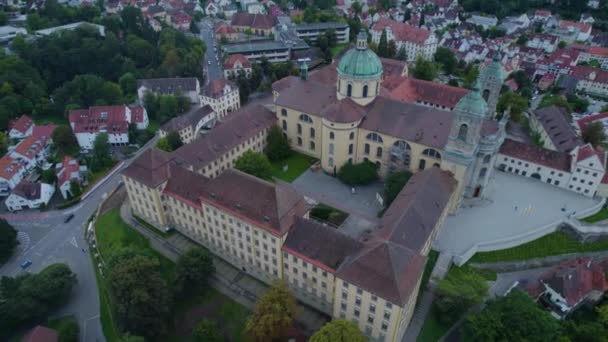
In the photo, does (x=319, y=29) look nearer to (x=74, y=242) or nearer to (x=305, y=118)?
(x=305, y=118)

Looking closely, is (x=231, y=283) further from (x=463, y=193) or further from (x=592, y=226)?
(x=592, y=226)

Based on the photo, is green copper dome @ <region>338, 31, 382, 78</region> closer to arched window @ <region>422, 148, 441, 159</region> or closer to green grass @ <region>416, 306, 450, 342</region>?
arched window @ <region>422, 148, 441, 159</region>

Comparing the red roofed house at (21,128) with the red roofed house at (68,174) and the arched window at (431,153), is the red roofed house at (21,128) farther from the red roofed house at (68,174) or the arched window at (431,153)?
the arched window at (431,153)

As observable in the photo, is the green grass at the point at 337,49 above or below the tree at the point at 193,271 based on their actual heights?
below

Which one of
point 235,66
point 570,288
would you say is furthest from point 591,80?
point 235,66

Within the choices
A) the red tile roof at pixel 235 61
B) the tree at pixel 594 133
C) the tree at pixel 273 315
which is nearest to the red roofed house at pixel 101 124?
the red tile roof at pixel 235 61
